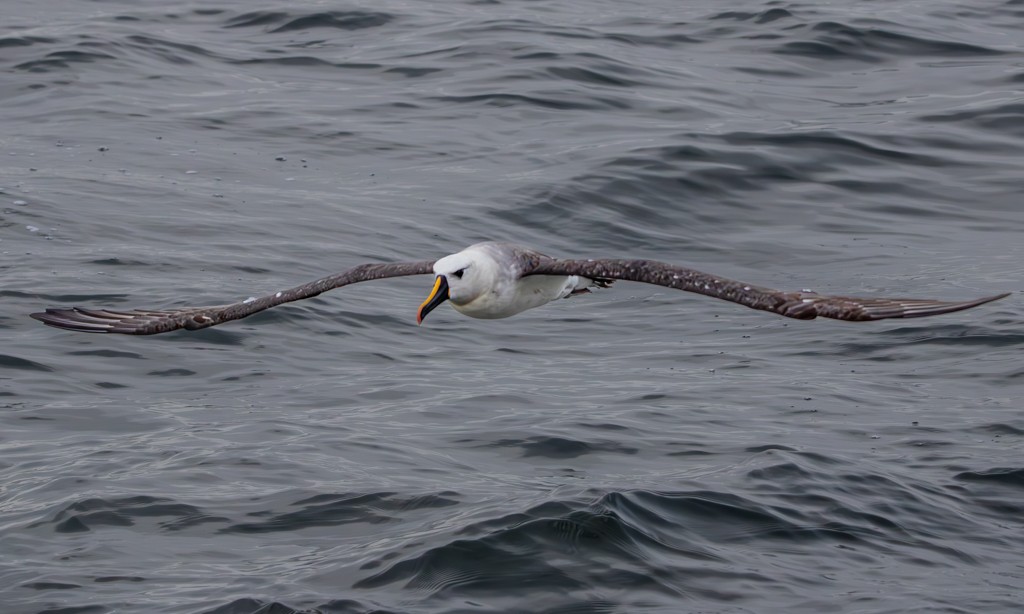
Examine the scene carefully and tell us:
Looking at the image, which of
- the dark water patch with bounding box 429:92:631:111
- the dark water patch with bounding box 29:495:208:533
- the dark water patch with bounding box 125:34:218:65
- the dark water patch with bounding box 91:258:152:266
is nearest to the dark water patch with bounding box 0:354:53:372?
the dark water patch with bounding box 91:258:152:266

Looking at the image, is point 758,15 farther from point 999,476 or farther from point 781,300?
point 781,300

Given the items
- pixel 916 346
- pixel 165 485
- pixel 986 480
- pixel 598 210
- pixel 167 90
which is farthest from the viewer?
pixel 167 90

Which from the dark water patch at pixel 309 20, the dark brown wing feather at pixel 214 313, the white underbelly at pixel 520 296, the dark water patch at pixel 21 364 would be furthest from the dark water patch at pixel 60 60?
the white underbelly at pixel 520 296

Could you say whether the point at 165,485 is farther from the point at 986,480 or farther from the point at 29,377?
the point at 986,480

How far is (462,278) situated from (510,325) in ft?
14.0

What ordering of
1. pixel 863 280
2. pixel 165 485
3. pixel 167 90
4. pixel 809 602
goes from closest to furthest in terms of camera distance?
pixel 809 602 < pixel 165 485 < pixel 863 280 < pixel 167 90

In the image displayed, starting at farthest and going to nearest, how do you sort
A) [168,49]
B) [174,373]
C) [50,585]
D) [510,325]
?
1. [168,49]
2. [510,325]
3. [174,373]
4. [50,585]

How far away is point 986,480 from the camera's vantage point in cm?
1147

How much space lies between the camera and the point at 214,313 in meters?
11.1

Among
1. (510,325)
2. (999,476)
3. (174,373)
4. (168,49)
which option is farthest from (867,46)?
(174,373)

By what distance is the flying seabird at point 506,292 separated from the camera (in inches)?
380

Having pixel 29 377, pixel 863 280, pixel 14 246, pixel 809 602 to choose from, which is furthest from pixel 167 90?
pixel 809 602

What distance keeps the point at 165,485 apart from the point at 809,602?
4.82m

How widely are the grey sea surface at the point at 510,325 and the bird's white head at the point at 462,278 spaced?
1485 millimetres
